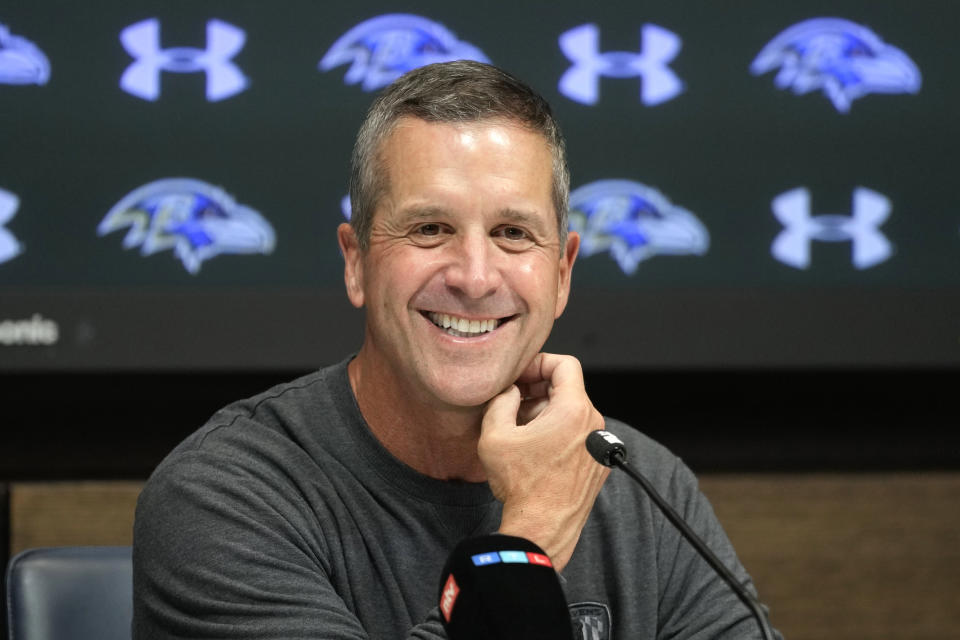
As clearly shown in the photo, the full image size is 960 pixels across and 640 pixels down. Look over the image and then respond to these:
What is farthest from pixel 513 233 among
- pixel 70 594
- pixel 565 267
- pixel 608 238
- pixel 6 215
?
pixel 6 215

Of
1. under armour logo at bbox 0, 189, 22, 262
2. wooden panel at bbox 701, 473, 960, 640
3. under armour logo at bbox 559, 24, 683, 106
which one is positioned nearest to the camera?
under armour logo at bbox 0, 189, 22, 262

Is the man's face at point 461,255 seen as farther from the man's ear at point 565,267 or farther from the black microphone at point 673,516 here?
the black microphone at point 673,516

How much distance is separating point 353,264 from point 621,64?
0.99 m

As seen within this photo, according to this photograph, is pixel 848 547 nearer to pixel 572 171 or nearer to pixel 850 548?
pixel 850 548

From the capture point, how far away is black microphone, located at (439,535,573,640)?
3.06ft

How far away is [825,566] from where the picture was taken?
2.47m

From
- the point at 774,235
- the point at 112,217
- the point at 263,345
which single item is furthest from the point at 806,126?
the point at 112,217

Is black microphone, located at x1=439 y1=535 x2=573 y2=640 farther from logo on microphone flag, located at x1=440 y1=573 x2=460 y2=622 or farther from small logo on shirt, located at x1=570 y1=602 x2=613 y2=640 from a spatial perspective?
small logo on shirt, located at x1=570 y1=602 x2=613 y2=640

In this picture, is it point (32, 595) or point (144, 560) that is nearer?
point (144, 560)

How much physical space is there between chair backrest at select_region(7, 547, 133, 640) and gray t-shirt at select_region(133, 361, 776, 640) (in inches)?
5.7

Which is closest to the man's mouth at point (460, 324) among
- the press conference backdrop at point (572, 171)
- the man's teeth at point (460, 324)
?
the man's teeth at point (460, 324)

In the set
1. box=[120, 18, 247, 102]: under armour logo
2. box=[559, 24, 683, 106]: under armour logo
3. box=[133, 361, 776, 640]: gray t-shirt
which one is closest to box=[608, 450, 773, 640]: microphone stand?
box=[133, 361, 776, 640]: gray t-shirt

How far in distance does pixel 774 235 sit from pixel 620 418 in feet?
1.64

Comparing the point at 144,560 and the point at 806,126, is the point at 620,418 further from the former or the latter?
the point at 144,560
